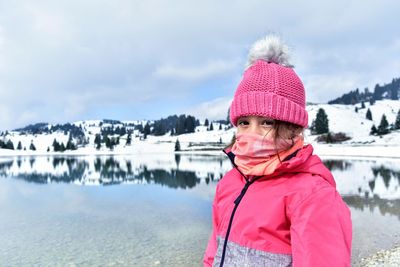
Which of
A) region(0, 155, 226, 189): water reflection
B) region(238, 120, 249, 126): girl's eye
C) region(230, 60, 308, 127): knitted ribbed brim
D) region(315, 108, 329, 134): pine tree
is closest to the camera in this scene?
region(230, 60, 308, 127): knitted ribbed brim

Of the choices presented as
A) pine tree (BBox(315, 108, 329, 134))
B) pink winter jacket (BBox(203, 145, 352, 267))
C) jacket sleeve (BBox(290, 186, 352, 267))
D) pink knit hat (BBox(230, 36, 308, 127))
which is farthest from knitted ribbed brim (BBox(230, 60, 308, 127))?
pine tree (BBox(315, 108, 329, 134))

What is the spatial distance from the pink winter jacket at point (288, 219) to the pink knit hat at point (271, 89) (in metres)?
0.30

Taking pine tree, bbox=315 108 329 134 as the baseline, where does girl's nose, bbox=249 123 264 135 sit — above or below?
below

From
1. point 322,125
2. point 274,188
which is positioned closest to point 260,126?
point 274,188

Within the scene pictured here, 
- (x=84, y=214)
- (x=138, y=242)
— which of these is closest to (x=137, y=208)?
(x=84, y=214)

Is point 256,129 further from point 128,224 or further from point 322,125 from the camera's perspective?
point 322,125

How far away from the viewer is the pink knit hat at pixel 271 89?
2385 millimetres

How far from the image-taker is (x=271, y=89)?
8.07 feet

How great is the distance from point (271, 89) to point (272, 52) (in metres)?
0.41

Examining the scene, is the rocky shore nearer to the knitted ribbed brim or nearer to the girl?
the girl

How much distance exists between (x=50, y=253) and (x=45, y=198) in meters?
15.6

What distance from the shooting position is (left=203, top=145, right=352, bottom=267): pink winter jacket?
6.06ft

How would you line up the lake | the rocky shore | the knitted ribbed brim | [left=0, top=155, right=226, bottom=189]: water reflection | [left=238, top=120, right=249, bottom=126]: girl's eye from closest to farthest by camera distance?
the knitted ribbed brim, [left=238, top=120, right=249, bottom=126]: girl's eye, the rocky shore, the lake, [left=0, top=155, right=226, bottom=189]: water reflection

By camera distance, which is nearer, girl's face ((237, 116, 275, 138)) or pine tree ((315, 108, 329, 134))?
girl's face ((237, 116, 275, 138))
